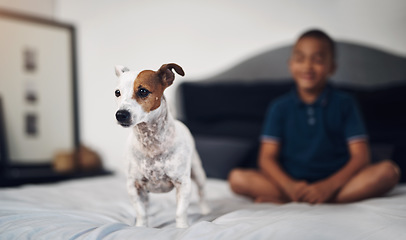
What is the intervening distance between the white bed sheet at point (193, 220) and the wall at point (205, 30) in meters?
0.67

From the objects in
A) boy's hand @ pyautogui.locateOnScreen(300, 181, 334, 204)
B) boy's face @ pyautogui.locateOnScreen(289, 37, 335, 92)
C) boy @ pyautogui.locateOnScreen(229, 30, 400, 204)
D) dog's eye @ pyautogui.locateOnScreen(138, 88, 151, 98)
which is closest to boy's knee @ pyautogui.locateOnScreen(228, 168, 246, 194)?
boy @ pyautogui.locateOnScreen(229, 30, 400, 204)

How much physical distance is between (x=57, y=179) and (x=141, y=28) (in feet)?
3.49

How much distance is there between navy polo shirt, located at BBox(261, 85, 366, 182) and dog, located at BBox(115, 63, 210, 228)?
0.61 meters

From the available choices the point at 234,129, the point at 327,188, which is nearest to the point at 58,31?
the point at 234,129

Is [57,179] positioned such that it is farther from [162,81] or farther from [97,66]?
[162,81]

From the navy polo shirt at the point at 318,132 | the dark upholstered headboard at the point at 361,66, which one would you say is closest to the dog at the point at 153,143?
the navy polo shirt at the point at 318,132

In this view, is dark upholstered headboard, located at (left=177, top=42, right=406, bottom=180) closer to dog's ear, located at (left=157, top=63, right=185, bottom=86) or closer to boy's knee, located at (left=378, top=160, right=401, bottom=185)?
boy's knee, located at (left=378, top=160, right=401, bottom=185)

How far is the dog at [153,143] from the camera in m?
0.63

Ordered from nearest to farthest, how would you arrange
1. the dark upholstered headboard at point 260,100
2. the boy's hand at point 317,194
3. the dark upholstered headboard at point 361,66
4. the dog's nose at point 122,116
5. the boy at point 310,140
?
the dog's nose at point 122,116 < the boy's hand at point 317,194 < the boy at point 310,140 < the dark upholstered headboard at point 260,100 < the dark upholstered headboard at point 361,66

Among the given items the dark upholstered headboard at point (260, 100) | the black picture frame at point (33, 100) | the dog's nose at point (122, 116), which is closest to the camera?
the dog's nose at point (122, 116)

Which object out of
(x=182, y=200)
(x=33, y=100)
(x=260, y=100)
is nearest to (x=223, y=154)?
(x=260, y=100)

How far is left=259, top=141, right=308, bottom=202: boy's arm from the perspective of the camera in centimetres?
107

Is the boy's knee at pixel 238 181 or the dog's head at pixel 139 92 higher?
the dog's head at pixel 139 92

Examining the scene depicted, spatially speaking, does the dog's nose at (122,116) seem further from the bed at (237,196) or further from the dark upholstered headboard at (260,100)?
the dark upholstered headboard at (260,100)
